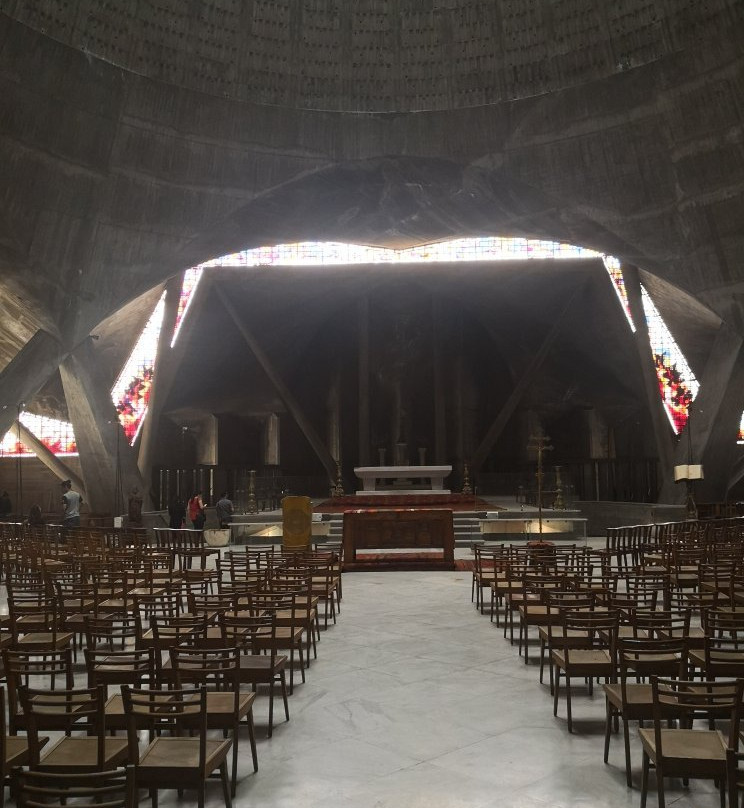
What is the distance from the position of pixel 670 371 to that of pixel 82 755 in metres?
23.5

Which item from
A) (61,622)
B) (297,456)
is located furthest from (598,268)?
(61,622)

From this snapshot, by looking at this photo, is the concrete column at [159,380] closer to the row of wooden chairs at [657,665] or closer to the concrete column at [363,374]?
the concrete column at [363,374]

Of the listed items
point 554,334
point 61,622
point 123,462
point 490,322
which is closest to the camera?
point 61,622

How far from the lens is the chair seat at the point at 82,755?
12.3 ft

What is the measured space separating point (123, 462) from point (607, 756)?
64.9 feet

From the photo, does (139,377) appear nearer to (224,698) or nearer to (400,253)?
(400,253)

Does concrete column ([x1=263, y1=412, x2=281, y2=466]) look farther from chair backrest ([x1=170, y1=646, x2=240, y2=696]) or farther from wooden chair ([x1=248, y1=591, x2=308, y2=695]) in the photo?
chair backrest ([x1=170, y1=646, x2=240, y2=696])

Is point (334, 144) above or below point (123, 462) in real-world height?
above

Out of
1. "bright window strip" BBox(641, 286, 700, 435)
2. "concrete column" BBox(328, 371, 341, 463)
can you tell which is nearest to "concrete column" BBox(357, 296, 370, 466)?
"concrete column" BBox(328, 371, 341, 463)

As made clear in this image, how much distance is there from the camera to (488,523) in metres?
18.1

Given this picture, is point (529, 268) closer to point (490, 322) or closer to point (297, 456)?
point (490, 322)

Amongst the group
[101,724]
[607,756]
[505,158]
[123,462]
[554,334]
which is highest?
[505,158]

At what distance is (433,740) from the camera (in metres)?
4.95

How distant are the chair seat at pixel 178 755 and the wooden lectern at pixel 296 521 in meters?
9.47
